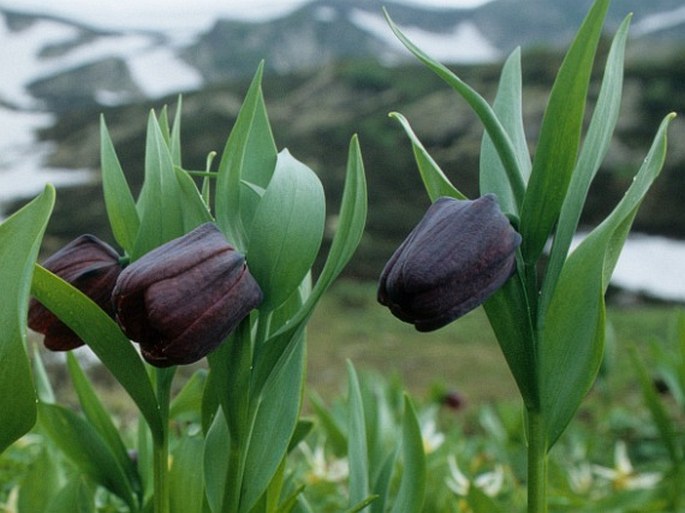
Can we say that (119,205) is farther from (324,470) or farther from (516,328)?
(324,470)

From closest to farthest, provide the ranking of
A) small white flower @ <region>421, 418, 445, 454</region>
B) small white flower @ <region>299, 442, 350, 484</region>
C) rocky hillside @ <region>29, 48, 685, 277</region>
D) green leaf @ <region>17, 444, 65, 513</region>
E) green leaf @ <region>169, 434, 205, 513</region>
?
green leaf @ <region>169, 434, 205, 513</region>, green leaf @ <region>17, 444, 65, 513</region>, small white flower @ <region>299, 442, 350, 484</region>, small white flower @ <region>421, 418, 445, 454</region>, rocky hillside @ <region>29, 48, 685, 277</region>

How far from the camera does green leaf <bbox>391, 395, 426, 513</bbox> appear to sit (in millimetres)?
687

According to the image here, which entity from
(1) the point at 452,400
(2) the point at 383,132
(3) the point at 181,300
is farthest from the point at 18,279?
(2) the point at 383,132

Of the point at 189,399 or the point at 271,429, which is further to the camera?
the point at 189,399

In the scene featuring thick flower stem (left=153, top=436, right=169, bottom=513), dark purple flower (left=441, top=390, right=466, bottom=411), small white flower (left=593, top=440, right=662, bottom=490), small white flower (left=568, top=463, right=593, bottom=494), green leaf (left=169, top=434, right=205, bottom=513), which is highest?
thick flower stem (left=153, top=436, right=169, bottom=513)

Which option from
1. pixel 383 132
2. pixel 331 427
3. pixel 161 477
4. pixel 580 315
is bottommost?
pixel 383 132

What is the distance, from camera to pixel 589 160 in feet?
1.91

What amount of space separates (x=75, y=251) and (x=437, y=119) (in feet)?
32.0

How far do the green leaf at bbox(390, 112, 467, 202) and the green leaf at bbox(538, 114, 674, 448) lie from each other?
86 mm

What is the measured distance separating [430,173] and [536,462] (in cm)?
20

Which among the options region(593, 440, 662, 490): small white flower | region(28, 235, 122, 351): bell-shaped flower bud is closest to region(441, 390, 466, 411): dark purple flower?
region(593, 440, 662, 490): small white flower

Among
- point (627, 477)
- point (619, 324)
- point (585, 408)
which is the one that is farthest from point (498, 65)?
point (627, 477)

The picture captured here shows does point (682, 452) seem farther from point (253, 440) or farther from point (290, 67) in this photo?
point (290, 67)

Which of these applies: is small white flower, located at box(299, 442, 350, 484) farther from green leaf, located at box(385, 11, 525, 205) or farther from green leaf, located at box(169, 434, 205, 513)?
green leaf, located at box(385, 11, 525, 205)
